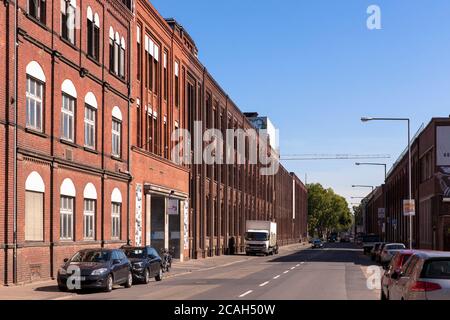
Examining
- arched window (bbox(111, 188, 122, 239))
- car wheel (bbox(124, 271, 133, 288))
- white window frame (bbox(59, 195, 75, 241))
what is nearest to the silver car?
car wheel (bbox(124, 271, 133, 288))

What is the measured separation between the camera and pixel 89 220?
34.7 meters

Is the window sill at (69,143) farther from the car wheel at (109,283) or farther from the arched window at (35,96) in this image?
the car wheel at (109,283)

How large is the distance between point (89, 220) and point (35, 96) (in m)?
8.38

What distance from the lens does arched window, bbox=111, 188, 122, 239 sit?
3809 cm

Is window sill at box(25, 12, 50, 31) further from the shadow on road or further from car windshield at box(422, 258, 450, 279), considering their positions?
the shadow on road

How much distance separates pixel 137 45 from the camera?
44.2 m

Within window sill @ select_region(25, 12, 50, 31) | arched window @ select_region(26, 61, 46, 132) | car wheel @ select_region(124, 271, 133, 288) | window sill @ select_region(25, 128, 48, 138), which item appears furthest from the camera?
arched window @ select_region(26, 61, 46, 132)

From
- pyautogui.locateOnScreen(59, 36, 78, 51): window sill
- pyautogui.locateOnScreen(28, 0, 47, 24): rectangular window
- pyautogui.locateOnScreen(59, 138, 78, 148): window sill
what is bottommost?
pyautogui.locateOnScreen(59, 138, 78, 148): window sill

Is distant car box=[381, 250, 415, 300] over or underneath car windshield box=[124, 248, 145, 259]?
over

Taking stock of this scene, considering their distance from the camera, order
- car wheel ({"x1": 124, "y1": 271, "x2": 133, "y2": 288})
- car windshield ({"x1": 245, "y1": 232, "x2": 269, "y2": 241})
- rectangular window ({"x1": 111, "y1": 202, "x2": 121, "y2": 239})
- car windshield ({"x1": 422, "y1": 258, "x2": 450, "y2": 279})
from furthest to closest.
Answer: car windshield ({"x1": 245, "y1": 232, "x2": 269, "y2": 241}) < rectangular window ({"x1": 111, "y1": 202, "x2": 121, "y2": 239}) < car wheel ({"x1": 124, "y1": 271, "x2": 133, "y2": 288}) < car windshield ({"x1": 422, "y1": 258, "x2": 450, "y2": 279})

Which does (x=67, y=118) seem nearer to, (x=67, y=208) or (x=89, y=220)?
(x=67, y=208)

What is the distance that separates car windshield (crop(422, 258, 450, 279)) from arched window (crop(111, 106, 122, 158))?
28015mm

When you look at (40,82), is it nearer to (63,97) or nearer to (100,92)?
(63,97)

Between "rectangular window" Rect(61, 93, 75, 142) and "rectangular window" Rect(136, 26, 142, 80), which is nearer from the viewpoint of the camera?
"rectangular window" Rect(61, 93, 75, 142)
